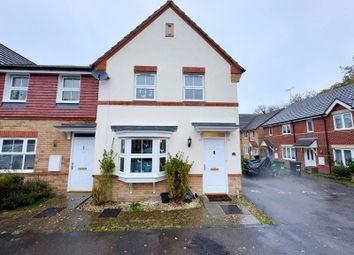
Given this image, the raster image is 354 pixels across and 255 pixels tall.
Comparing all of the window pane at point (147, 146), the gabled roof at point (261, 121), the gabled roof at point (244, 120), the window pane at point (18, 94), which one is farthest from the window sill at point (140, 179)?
the gabled roof at point (244, 120)

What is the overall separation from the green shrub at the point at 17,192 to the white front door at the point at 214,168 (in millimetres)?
7380

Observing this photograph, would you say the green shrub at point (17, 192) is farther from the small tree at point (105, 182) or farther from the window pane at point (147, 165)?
the window pane at point (147, 165)

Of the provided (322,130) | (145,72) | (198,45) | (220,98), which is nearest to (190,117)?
(220,98)

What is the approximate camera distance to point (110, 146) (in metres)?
8.04

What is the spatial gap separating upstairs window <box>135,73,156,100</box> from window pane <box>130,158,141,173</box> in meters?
3.00

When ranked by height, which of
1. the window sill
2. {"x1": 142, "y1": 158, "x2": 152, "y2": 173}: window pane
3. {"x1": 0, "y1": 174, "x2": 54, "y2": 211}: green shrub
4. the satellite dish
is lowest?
{"x1": 0, "y1": 174, "x2": 54, "y2": 211}: green shrub

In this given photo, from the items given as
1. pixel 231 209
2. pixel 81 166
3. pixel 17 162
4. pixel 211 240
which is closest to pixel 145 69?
pixel 81 166

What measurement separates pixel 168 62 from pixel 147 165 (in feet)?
16.6

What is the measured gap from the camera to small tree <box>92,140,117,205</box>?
7211 millimetres

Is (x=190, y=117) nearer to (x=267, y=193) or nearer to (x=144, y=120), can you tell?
(x=144, y=120)

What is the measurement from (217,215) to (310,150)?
17.3 metres

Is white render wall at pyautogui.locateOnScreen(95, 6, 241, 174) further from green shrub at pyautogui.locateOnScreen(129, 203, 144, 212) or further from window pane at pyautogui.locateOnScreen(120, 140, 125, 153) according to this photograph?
green shrub at pyautogui.locateOnScreen(129, 203, 144, 212)

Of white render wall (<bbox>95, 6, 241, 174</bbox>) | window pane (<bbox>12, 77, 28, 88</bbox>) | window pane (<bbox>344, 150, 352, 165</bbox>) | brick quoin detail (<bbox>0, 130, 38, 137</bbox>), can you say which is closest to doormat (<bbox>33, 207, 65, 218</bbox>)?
white render wall (<bbox>95, 6, 241, 174</bbox>)

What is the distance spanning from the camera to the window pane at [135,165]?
756 cm
